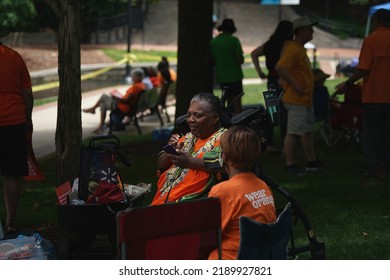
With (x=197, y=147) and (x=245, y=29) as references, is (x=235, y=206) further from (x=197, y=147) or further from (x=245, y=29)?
(x=245, y=29)

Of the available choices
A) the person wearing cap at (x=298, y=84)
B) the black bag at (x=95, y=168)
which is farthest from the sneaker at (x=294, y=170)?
the black bag at (x=95, y=168)

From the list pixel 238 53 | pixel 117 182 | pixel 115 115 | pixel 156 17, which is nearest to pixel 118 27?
pixel 156 17

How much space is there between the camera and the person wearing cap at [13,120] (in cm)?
832

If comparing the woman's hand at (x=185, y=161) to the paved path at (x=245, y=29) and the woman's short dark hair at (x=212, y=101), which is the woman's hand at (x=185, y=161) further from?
the paved path at (x=245, y=29)

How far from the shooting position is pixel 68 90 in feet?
26.7

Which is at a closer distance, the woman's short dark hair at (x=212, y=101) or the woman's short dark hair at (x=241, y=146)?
the woman's short dark hair at (x=241, y=146)

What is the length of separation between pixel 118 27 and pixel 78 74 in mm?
46089

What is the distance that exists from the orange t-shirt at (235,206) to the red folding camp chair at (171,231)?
1.06ft

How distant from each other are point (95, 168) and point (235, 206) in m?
1.90

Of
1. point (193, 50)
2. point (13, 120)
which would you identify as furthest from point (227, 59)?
point (13, 120)

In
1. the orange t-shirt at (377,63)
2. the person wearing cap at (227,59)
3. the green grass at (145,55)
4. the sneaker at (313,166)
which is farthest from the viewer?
the green grass at (145,55)

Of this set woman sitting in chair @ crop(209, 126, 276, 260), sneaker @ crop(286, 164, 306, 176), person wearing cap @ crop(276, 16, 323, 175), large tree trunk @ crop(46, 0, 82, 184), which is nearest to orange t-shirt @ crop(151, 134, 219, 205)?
woman sitting in chair @ crop(209, 126, 276, 260)
